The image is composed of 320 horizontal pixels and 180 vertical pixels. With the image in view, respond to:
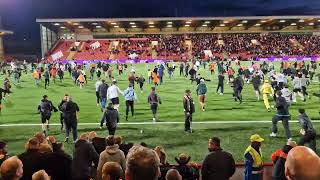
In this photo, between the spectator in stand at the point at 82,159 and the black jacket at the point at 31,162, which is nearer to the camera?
the black jacket at the point at 31,162

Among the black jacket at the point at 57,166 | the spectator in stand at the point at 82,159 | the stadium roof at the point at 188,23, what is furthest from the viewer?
the stadium roof at the point at 188,23

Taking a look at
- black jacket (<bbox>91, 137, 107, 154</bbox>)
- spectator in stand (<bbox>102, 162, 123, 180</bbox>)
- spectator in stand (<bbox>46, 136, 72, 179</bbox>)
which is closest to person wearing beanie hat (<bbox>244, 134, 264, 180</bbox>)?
black jacket (<bbox>91, 137, 107, 154</bbox>)

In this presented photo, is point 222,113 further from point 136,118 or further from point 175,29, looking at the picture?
point 175,29

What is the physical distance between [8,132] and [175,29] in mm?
69888

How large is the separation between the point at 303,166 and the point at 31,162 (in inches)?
205

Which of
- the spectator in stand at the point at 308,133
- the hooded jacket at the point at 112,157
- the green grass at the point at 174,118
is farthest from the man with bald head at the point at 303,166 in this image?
the green grass at the point at 174,118

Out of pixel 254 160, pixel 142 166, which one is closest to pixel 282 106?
pixel 254 160

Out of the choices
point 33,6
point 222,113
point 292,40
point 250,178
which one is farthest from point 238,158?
point 33,6

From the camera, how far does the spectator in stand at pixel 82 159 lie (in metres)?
8.36

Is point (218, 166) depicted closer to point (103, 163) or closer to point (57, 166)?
point (103, 163)

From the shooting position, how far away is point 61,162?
758 cm

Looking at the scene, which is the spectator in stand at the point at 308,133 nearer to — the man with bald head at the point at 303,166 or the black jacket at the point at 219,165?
the black jacket at the point at 219,165

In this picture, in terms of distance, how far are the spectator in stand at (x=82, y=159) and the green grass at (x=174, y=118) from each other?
540 centimetres

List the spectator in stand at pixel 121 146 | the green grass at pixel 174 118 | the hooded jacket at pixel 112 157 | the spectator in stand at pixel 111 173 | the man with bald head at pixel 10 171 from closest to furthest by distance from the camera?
the spectator in stand at pixel 111 173
the man with bald head at pixel 10 171
the hooded jacket at pixel 112 157
the spectator in stand at pixel 121 146
the green grass at pixel 174 118
